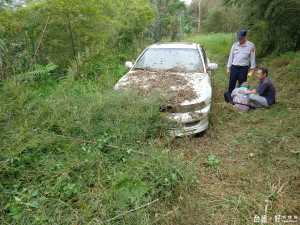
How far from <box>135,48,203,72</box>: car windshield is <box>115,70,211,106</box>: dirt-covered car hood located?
0.28 m

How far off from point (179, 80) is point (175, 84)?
0.21 m

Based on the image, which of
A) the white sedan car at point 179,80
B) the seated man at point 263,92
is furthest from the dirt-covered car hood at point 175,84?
the seated man at point 263,92

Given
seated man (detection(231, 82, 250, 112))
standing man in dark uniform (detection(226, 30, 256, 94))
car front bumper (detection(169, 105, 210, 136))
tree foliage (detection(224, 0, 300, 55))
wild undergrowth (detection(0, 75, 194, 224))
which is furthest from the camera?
tree foliage (detection(224, 0, 300, 55))

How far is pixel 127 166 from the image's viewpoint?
247 cm

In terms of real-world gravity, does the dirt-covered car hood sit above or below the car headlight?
above

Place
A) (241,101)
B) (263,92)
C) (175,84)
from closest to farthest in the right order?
(175,84)
(263,92)
(241,101)

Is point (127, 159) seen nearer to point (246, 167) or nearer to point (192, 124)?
point (192, 124)

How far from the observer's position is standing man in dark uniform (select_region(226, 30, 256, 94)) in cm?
487

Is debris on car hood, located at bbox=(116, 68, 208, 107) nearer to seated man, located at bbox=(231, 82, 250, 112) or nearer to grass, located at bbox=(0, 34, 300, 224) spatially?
grass, located at bbox=(0, 34, 300, 224)

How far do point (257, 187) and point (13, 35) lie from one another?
5923mm

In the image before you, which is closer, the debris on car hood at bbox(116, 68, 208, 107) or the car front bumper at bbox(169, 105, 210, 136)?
the car front bumper at bbox(169, 105, 210, 136)

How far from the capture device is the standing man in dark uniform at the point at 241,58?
16.0ft

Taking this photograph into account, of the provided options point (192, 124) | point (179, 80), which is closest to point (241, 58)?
point (179, 80)

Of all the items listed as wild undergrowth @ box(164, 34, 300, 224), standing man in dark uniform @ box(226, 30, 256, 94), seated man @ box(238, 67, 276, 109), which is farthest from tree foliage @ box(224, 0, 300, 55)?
wild undergrowth @ box(164, 34, 300, 224)
